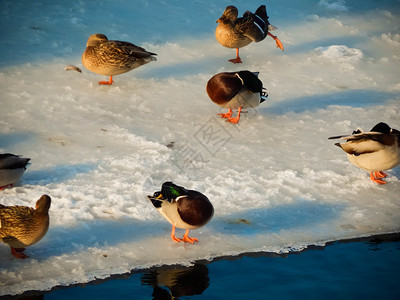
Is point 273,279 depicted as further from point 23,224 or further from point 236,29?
point 236,29

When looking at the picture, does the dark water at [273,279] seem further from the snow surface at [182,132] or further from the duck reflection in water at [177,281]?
the snow surface at [182,132]

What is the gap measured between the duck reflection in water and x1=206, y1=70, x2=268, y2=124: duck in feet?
8.91

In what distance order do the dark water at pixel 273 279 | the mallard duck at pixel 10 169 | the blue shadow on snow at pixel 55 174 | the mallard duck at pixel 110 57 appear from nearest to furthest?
the dark water at pixel 273 279, the mallard duck at pixel 10 169, the blue shadow on snow at pixel 55 174, the mallard duck at pixel 110 57

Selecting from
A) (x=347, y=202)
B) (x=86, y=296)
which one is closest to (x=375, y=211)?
(x=347, y=202)

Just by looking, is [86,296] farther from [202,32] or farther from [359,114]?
[202,32]

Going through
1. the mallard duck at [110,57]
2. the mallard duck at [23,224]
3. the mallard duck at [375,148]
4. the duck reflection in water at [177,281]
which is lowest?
the duck reflection in water at [177,281]

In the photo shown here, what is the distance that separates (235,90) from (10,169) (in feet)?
9.20

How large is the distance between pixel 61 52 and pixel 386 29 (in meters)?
5.63

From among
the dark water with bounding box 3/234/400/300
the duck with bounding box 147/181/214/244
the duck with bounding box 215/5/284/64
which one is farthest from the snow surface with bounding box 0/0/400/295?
the duck with bounding box 215/5/284/64

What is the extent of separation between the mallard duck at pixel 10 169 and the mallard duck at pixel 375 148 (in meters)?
3.06

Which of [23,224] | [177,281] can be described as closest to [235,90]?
[177,281]

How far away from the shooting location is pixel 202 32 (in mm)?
9773

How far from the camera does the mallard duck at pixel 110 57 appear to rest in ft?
24.7

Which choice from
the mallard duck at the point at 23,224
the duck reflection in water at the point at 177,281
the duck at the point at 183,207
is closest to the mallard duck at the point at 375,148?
the duck at the point at 183,207
